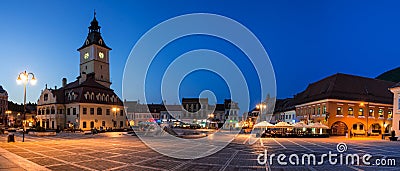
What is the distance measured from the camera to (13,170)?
11.8 m

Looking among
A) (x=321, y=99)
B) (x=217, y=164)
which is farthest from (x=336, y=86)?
(x=217, y=164)

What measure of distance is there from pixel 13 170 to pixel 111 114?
2152 inches

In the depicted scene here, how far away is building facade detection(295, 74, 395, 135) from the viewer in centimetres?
5116

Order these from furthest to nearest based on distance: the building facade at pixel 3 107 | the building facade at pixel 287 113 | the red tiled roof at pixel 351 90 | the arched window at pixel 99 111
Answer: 1. the building facade at pixel 3 107
2. the building facade at pixel 287 113
3. the arched window at pixel 99 111
4. the red tiled roof at pixel 351 90

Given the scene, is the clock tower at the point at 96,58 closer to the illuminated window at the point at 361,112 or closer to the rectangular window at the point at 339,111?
the rectangular window at the point at 339,111

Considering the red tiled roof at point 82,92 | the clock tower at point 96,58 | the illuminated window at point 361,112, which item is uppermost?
the clock tower at point 96,58

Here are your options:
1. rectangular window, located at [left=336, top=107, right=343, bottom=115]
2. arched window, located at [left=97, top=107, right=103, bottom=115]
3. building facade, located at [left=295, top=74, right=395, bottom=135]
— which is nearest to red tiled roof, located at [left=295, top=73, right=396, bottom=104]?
building facade, located at [left=295, top=74, right=395, bottom=135]

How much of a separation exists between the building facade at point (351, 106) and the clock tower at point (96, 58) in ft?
177

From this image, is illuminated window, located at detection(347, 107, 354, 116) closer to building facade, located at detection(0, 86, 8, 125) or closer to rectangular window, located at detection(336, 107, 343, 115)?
rectangular window, located at detection(336, 107, 343, 115)

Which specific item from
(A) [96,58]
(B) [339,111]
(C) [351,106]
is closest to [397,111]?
(B) [339,111]

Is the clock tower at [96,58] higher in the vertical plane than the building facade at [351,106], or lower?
higher

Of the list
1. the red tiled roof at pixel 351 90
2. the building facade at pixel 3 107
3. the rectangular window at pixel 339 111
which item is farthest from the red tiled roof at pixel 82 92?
the building facade at pixel 3 107

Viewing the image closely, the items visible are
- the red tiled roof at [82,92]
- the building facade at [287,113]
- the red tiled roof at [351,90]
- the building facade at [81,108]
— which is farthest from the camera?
the building facade at [287,113]

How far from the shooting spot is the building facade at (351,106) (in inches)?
2014
